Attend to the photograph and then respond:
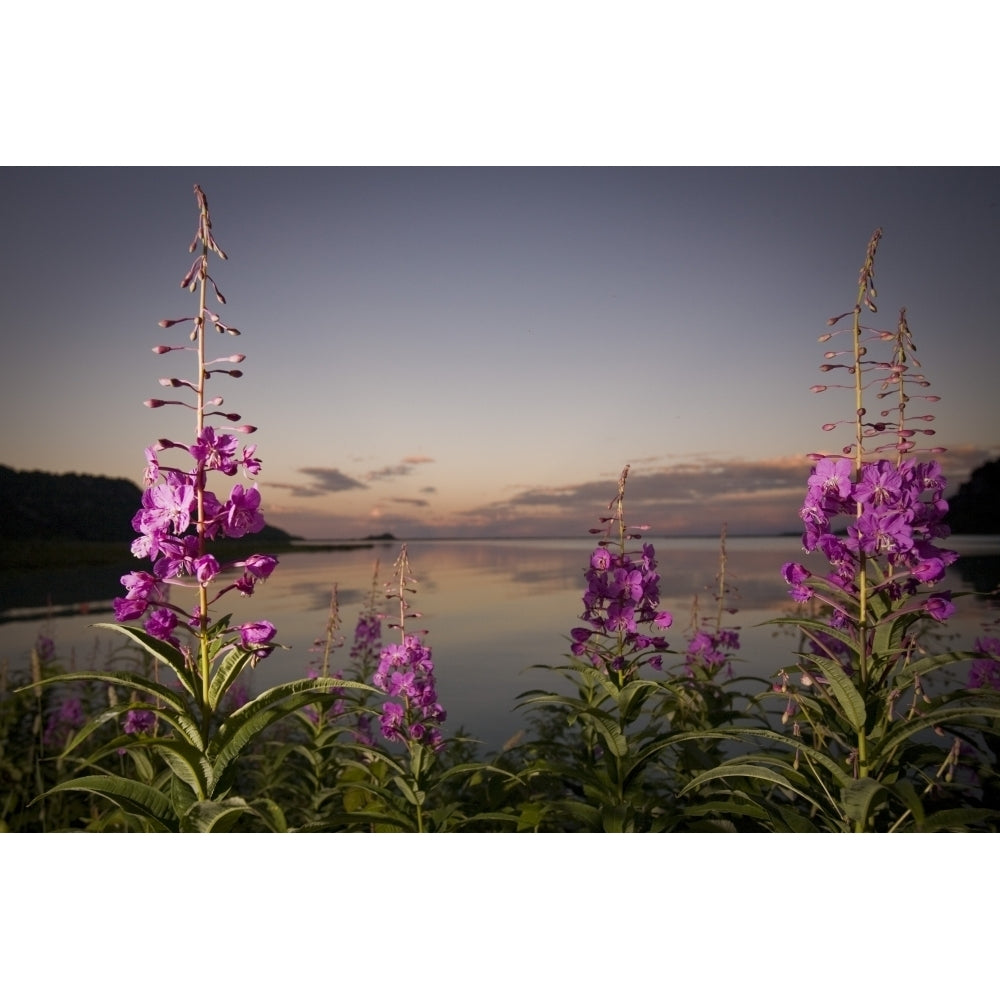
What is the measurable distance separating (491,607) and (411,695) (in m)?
0.84

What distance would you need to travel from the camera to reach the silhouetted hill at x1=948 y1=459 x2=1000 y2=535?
10.9 feet

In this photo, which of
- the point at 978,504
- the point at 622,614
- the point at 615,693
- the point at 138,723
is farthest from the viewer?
the point at 978,504

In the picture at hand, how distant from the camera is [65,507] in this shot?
3441mm

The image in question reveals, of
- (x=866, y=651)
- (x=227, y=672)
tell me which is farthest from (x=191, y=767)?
(x=866, y=651)

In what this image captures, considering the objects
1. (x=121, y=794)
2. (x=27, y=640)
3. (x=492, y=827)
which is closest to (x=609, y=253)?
(x=492, y=827)

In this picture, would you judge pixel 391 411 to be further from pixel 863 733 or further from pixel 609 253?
pixel 863 733

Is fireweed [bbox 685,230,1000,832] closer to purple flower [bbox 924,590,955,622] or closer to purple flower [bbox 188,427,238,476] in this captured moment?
purple flower [bbox 924,590,955,622]

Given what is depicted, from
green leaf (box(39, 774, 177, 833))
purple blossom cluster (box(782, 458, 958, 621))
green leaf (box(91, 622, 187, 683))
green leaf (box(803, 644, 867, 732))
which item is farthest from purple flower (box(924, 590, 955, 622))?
green leaf (box(39, 774, 177, 833))

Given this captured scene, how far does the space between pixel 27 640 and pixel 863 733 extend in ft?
10.2

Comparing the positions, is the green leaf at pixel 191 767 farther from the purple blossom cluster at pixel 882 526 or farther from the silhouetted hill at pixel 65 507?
the purple blossom cluster at pixel 882 526

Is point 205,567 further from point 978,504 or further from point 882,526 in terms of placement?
point 978,504

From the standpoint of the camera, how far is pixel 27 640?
334 cm

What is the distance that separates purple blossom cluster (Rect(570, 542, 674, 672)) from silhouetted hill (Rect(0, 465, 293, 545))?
5.10 ft
